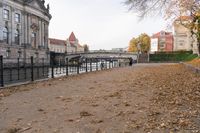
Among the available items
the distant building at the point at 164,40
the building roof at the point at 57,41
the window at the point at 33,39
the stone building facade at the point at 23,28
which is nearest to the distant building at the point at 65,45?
the building roof at the point at 57,41

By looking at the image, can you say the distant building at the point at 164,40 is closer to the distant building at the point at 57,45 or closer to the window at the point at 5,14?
the distant building at the point at 57,45

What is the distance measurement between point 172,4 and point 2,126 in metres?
14.1

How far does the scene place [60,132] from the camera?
22.1ft

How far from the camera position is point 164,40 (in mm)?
143875

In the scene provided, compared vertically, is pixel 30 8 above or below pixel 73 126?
above

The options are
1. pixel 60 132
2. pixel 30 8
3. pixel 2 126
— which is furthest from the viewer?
pixel 30 8

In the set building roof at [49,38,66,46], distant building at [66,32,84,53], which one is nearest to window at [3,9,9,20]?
building roof at [49,38,66,46]

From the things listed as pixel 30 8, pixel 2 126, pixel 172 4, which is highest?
pixel 30 8

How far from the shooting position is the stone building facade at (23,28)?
219 ft

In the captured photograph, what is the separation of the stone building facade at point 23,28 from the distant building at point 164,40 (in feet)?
211

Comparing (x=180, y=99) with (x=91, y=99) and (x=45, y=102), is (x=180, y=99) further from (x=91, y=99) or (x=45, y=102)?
(x=45, y=102)

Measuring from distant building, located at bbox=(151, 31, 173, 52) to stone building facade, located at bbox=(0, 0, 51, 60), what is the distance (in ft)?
211

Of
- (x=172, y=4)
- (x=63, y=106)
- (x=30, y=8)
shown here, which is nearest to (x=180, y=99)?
(x=63, y=106)

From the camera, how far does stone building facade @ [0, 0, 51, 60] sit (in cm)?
6675
